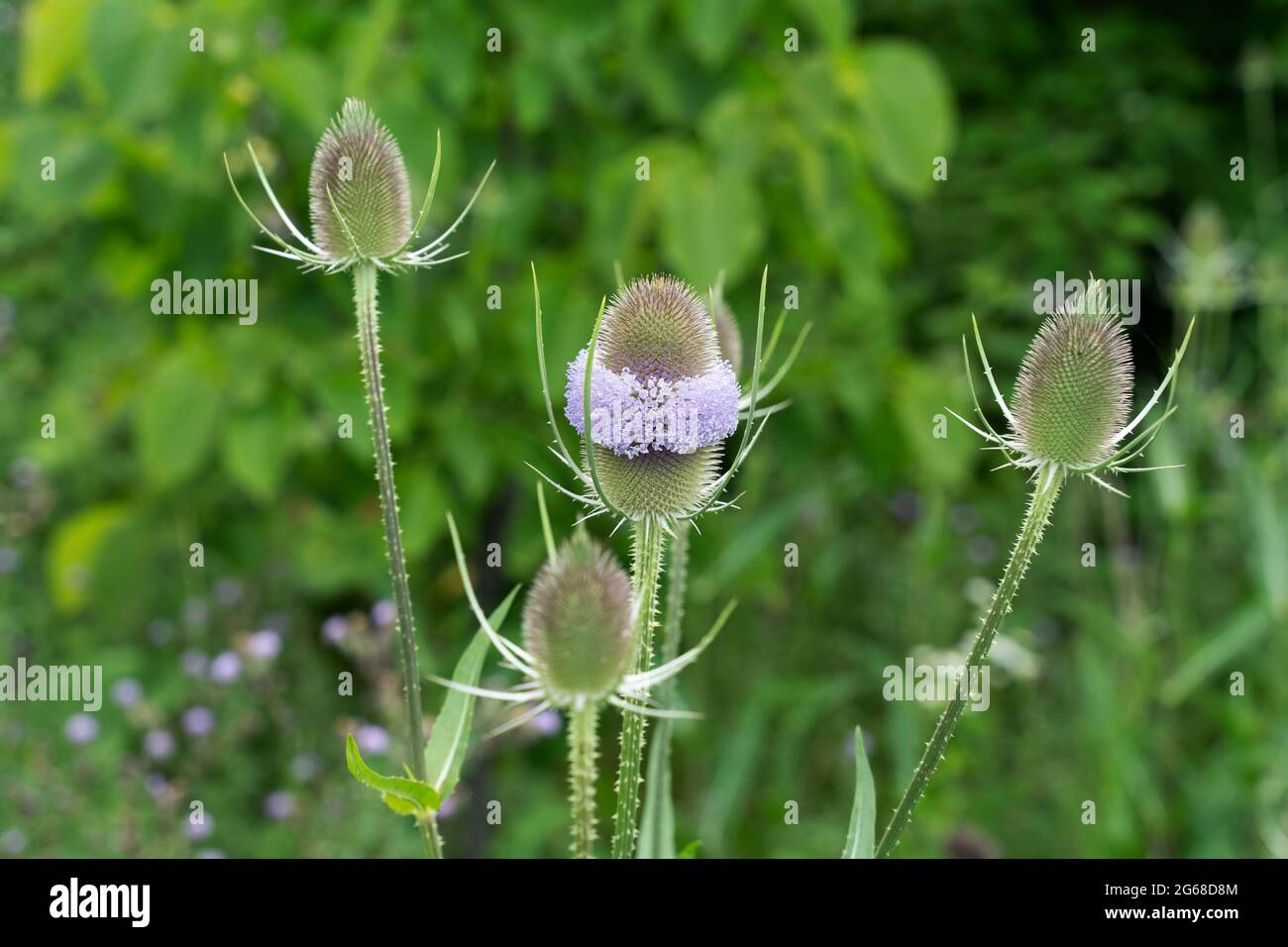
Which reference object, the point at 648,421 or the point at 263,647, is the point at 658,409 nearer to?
the point at 648,421

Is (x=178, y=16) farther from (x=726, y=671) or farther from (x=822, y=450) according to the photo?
(x=726, y=671)

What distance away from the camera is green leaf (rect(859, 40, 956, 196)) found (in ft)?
10.3

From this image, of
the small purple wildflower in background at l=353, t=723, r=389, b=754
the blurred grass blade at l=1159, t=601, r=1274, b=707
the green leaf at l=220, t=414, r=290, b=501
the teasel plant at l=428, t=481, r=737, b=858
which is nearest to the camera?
the teasel plant at l=428, t=481, r=737, b=858

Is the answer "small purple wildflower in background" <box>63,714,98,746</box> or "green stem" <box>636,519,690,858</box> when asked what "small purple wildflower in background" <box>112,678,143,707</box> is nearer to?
"small purple wildflower in background" <box>63,714,98,746</box>

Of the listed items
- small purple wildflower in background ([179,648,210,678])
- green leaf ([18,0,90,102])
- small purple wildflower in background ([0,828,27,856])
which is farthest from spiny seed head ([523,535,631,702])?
green leaf ([18,0,90,102])

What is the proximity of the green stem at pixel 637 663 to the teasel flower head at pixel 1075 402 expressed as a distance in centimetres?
28

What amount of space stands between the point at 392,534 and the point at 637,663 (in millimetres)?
246

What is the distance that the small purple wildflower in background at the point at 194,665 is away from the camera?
11.3ft

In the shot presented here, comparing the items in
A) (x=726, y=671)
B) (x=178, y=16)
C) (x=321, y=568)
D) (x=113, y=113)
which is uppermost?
(x=178, y=16)

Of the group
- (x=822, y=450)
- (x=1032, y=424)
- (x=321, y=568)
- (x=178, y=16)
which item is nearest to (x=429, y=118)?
(x=178, y=16)

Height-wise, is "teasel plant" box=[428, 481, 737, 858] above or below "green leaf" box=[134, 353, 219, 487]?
below

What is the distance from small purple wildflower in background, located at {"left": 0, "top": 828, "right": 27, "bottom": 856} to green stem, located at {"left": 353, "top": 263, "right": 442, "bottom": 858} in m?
2.24
